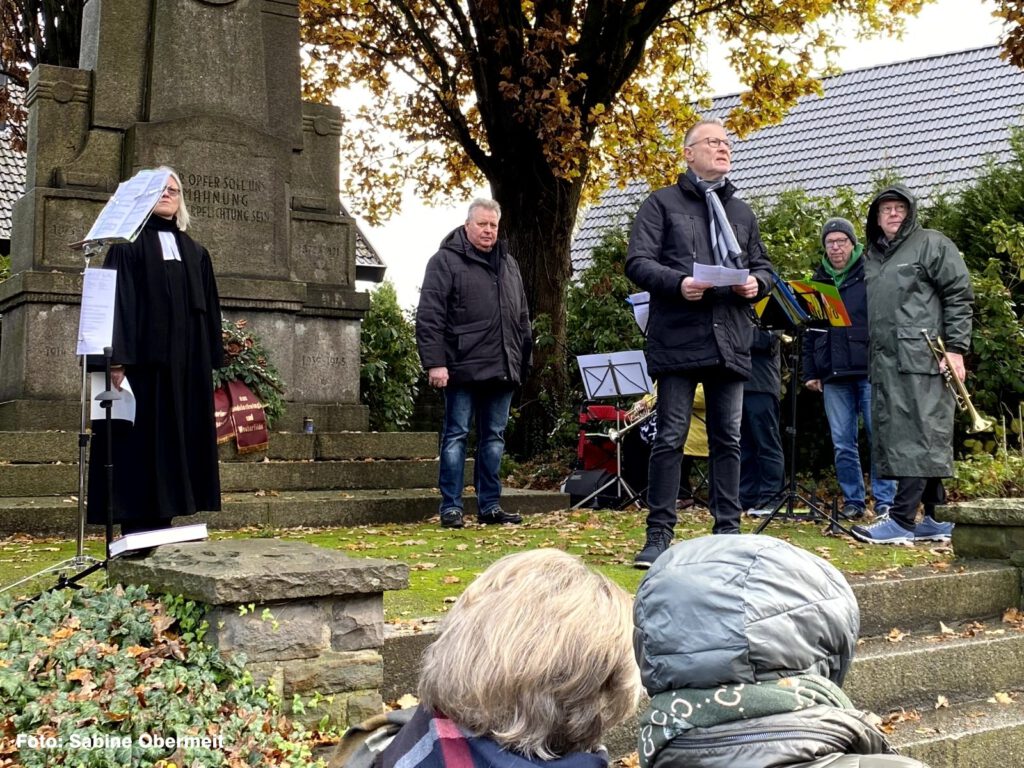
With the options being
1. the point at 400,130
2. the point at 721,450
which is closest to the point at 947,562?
the point at 721,450

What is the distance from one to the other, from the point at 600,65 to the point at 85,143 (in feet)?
22.1

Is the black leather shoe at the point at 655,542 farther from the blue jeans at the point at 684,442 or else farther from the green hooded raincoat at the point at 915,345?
the green hooded raincoat at the point at 915,345

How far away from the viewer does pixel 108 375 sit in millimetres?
5754

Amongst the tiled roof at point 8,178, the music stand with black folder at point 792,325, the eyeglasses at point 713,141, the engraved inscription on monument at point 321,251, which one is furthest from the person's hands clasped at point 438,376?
the tiled roof at point 8,178

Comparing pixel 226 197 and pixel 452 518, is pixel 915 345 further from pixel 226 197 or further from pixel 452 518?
pixel 226 197

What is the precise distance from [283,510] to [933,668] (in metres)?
4.83

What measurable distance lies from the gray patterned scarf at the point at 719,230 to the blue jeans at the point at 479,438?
2.70 m

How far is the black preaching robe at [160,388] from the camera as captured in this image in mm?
6191

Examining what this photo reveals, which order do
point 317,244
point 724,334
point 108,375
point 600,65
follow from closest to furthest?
point 108,375
point 724,334
point 317,244
point 600,65

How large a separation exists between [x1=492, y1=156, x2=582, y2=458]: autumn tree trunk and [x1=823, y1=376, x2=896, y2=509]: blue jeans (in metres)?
5.76

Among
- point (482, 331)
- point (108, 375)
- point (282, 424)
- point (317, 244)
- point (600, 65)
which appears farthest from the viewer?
point (600, 65)

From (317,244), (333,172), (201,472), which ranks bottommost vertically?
(201,472)

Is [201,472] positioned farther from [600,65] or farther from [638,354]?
[600,65]

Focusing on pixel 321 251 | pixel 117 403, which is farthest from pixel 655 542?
pixel 321 251
